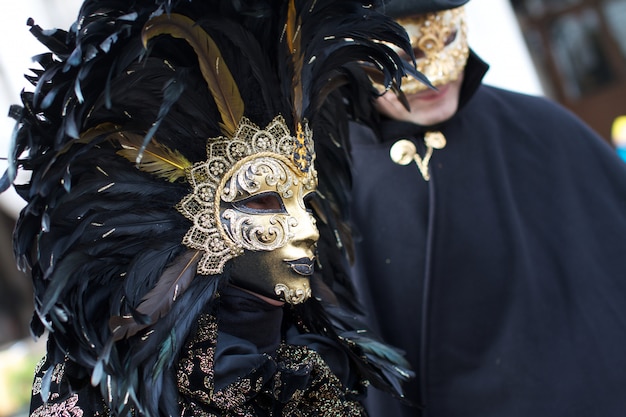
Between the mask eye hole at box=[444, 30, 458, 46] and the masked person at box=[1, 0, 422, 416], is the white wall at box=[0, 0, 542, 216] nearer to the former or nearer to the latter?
the mask eye hole at box=[444, 30, 458, 46]

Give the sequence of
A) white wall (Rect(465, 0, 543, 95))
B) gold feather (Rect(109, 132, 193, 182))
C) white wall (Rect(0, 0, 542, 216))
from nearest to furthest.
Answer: gold feather (Rect(109, 132, 193, 182)), white wall (Rect(0, 0, 542, 216)), white wall (Rect(465, 0, 543, 95))

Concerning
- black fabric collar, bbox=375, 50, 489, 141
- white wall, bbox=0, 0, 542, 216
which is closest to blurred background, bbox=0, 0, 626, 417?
white wall, bbox=0, 0, 542, 216

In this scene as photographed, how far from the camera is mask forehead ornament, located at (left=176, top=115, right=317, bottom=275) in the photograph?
181 centimetres

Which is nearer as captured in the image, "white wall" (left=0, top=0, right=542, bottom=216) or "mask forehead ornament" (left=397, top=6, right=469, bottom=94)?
"mask forehead ornament" (left=397, top=6, right=469, bottom=94)

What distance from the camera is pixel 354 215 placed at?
9.00 ft

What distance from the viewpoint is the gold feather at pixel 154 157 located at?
176cm

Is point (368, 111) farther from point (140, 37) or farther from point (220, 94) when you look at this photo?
point (140, 37)

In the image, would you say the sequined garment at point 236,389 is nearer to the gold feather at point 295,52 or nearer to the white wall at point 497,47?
the gold feather at point 295,52

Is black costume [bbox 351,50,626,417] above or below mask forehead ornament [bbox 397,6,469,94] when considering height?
below

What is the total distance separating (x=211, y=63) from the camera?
1.78 m

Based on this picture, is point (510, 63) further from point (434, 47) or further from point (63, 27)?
point (63, 27)

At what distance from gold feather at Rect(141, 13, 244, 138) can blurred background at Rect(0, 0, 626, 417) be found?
4.85 ft

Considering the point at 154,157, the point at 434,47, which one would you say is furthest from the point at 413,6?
the point at 154,157

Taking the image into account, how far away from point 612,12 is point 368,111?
5.17 meters
